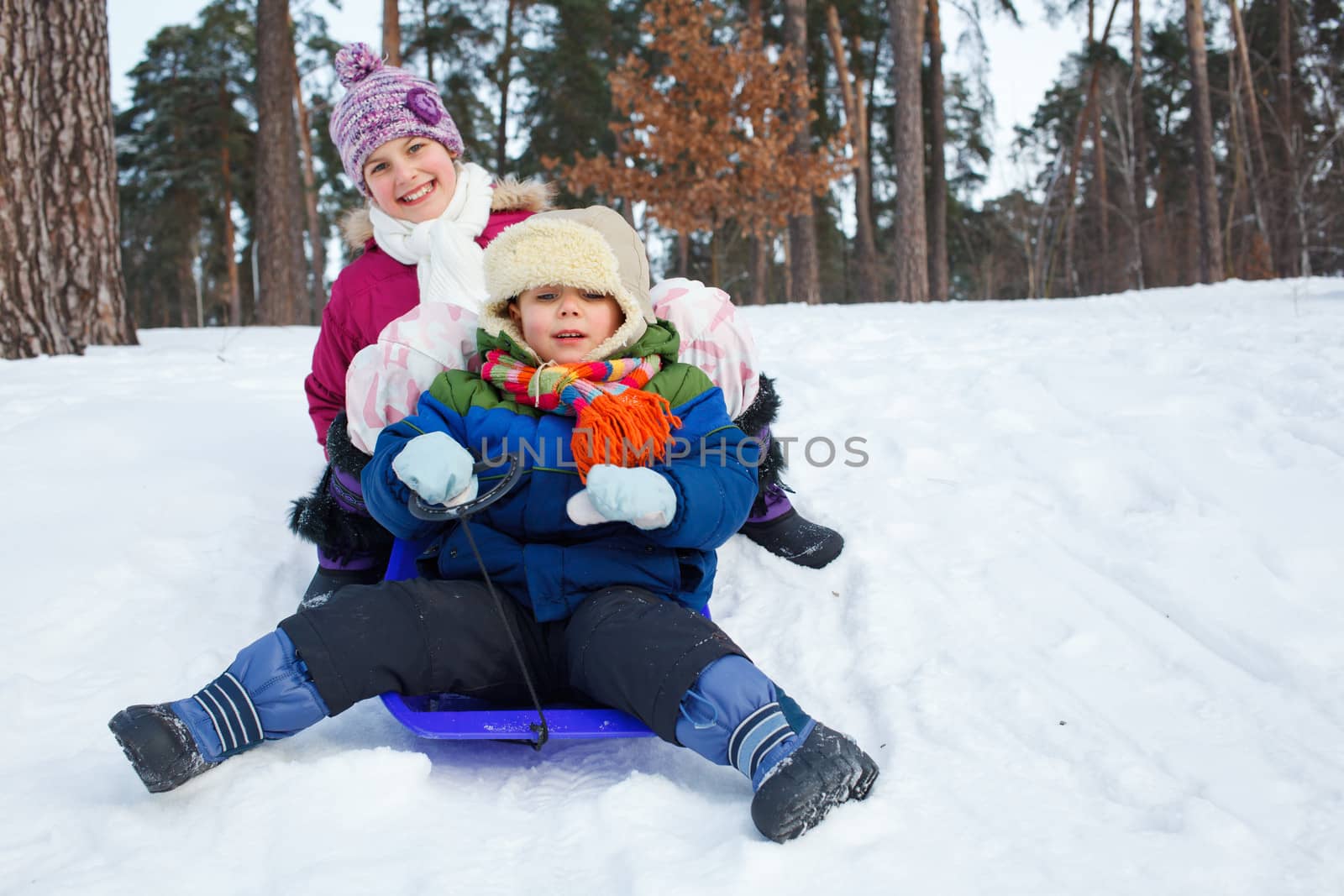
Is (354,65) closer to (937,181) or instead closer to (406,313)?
(406,313)

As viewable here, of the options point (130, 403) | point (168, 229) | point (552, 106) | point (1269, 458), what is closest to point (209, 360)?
point (130, 403)

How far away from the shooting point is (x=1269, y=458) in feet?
8.91

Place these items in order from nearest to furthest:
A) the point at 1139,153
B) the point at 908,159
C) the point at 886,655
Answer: the point at 886,655, the point at 908,159, the point at 1139,153

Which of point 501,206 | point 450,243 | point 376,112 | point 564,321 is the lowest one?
point 564,321

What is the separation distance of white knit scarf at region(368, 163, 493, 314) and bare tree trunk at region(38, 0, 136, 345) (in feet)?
9.44

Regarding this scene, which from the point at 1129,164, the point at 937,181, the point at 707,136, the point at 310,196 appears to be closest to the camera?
the point at 707,136

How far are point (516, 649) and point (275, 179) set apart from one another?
8752 millimetres

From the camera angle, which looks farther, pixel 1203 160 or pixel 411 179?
pixel 1203 160

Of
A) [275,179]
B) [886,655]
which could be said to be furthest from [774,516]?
[275,179]

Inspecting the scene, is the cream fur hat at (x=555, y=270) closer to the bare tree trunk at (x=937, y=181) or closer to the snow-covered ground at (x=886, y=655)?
the snow-covered ground at (x=886, y=655)

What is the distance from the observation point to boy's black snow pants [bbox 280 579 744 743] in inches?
64.5

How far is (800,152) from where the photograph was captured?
11953mm

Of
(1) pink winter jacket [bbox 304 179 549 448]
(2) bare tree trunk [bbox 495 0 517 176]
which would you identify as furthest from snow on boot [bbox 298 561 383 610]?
(2) bare tree trunk [bbox 495 0 517 176]

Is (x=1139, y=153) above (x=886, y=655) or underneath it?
above
